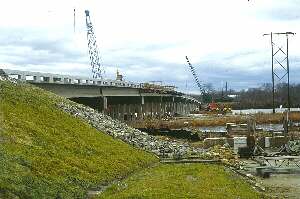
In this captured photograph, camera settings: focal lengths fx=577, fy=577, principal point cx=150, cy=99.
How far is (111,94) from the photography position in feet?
247

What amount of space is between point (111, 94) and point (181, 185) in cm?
5046

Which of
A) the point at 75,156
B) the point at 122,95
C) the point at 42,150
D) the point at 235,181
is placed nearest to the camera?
the point at 42,150

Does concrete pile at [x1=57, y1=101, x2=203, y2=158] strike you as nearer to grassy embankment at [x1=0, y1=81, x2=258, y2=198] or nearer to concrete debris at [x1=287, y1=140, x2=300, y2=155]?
grassy embankment at [x1=0, y1=81, x2=258, y2=198]

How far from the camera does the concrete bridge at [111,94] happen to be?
51.5 meters

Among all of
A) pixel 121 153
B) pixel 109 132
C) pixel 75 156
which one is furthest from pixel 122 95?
pixel 75 156

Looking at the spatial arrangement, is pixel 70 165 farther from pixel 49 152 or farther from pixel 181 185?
pixel 181 185

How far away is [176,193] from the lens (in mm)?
22641

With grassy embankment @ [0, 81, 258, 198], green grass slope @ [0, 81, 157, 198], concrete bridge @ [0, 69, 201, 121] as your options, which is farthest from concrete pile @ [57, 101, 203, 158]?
concrete bridge @ [0, 69, 201, 121]

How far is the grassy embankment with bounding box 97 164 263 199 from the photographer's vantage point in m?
22.1

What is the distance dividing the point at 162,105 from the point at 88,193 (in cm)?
10875

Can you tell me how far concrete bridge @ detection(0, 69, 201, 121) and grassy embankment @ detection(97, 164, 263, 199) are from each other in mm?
16678

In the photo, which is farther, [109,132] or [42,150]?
[109,132]

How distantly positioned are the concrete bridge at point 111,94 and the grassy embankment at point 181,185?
16678mm

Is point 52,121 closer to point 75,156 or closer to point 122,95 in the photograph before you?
point 75,156
